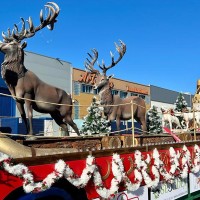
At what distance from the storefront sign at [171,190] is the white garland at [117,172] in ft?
0.42

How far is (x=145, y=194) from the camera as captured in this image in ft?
18.2

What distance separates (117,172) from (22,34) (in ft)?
13.1

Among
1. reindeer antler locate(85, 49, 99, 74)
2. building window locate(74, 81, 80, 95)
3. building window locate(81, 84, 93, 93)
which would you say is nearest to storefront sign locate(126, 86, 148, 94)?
building window locate(81, 84, 93, 93)

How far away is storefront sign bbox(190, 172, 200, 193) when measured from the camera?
23.4 feet

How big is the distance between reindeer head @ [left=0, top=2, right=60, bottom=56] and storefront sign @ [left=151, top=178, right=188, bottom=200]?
3671mm

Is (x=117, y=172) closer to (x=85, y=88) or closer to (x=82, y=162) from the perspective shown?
(x=82, y=162)

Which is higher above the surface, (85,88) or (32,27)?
(85,88)

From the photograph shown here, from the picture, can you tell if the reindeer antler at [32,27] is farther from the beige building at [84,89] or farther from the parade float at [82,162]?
the beige building at [84,89]

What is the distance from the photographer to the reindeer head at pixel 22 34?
6.54m

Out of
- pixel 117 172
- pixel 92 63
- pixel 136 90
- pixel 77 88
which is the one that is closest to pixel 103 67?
pixel 92 63

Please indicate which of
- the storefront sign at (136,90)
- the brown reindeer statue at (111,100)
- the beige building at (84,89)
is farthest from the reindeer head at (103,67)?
the storefront sign at (136,90)

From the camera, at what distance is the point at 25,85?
260 inches

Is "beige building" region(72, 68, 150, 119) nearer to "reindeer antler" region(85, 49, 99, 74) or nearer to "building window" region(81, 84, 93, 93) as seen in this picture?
"building window" region(81, 84, 93, 93)

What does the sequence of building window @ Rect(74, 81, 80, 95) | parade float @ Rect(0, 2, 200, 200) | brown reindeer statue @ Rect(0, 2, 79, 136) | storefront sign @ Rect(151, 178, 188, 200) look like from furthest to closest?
1. building window @ Rect(74, 81, 80, 95)
2. brown reindeer statue @ Rect(0, 2, 79, 136)
3. storefront sign @ Rect(151, 178, 188, 200)
4. parade float @ Rect(0, 2, 200, 200)
